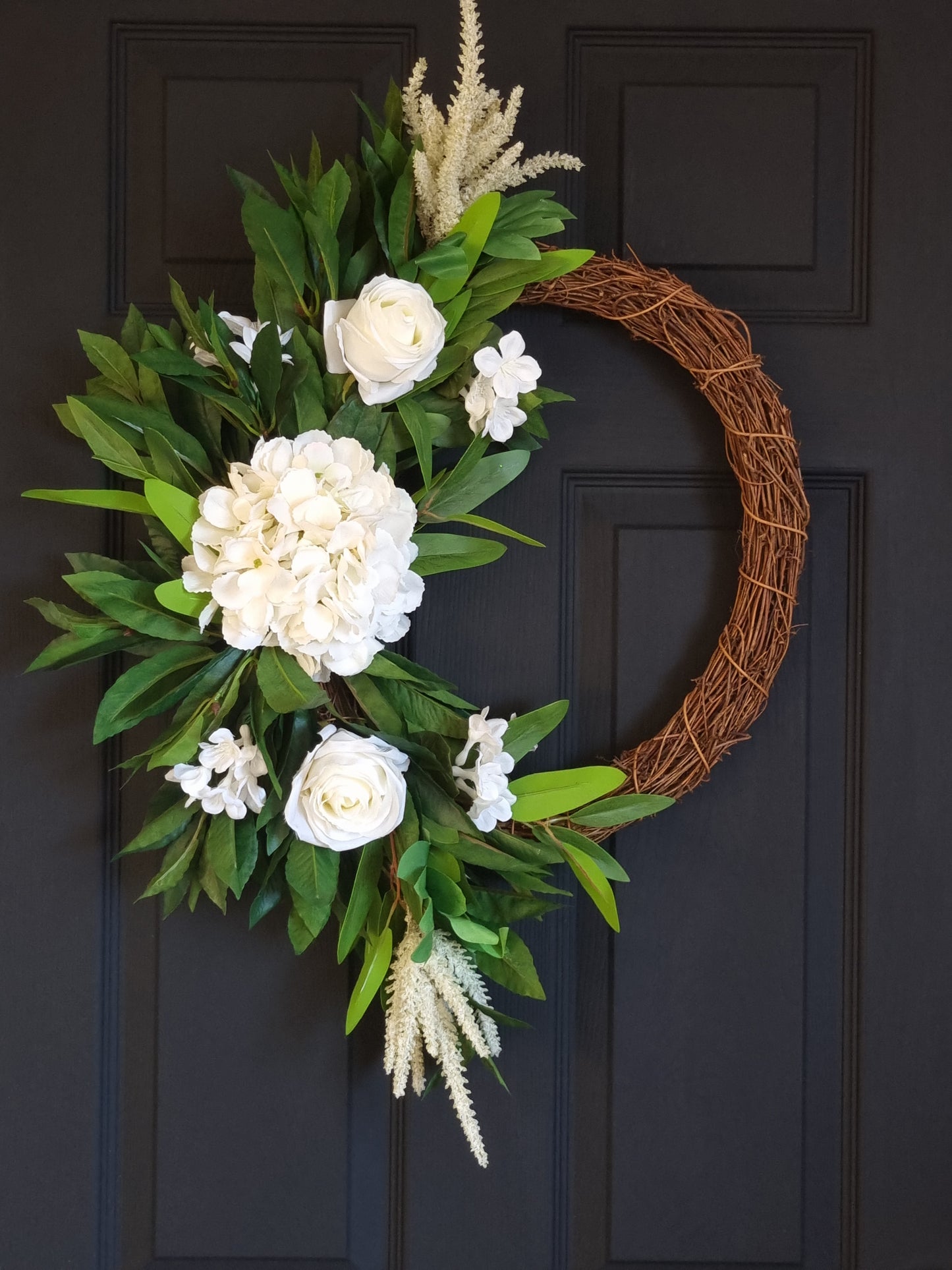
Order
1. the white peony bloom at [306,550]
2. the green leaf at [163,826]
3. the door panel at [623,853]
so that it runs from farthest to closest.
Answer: the door panel at [623,853] → the green leaf at [163,826] → the white peony bloom at [306,550]

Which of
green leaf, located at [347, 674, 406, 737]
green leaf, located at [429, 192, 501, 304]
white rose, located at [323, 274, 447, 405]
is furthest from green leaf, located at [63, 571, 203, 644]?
green leaf, located at [429, 192, 501, 304]

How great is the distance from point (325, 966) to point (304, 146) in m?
0.87

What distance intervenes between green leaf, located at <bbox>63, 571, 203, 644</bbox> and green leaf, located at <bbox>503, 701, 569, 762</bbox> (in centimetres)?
29

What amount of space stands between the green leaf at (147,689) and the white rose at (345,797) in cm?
14

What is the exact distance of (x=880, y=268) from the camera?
91 cm

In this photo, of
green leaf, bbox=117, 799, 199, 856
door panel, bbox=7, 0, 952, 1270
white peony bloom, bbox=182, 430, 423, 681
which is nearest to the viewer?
white peony bloom, bbox=182, 430, 423, 681

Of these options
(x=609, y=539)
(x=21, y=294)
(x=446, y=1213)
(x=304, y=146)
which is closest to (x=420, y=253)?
(x=304, y=146)

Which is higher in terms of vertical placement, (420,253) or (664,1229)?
(420,253)

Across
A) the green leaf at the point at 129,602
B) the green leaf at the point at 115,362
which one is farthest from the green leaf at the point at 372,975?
the green leaf at the point at 115,362

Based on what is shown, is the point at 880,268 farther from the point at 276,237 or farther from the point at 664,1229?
the point at 664,1229

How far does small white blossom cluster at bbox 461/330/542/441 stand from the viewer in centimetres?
75

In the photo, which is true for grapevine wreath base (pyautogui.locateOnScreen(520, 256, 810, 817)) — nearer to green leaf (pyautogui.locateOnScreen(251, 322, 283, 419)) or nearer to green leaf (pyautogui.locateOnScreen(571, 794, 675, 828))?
green leaf (pyautogui.locateOnScreen(571, 794, 675, 828))

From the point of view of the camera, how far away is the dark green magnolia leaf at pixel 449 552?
768 mm

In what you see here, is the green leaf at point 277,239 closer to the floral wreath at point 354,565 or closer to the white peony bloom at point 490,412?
the floral wreath at point 354,565
